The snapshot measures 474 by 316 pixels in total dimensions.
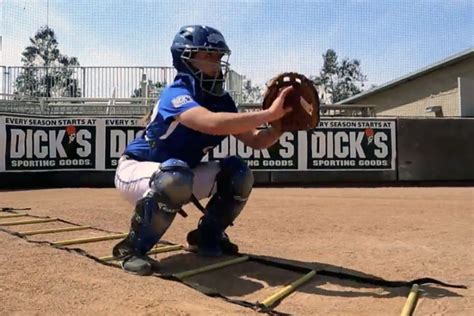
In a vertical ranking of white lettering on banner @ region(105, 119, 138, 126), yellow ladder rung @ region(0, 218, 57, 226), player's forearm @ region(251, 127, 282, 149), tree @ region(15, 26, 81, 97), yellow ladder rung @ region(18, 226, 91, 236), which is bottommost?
yellow ladder rung @ region(18, 226, 91, 236)

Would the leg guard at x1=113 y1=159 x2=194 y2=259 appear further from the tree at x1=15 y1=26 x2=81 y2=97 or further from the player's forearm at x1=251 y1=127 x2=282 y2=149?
the tree at x1=15 y1=26 x2=81 y2=97

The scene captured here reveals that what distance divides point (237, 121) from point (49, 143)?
10.00 metres

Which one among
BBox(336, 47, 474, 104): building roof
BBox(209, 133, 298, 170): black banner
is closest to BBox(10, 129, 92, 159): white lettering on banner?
BBox(209, 133, 298, 170): black banner

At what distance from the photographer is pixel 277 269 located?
385 centimetres

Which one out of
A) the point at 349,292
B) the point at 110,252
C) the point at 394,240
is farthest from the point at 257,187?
the point at 349,292

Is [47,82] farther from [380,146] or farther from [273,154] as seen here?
[380,146]

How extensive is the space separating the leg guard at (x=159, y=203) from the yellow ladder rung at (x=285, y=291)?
889mm

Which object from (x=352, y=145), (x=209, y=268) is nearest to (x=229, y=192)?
(x=209, y=268)

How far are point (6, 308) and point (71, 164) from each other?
10.2 metres

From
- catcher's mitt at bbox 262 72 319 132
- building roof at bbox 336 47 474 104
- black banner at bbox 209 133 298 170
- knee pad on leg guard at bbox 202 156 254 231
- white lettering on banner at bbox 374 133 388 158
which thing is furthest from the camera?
building roof at bbox 336 47 474 104

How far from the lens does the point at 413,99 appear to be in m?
26.2

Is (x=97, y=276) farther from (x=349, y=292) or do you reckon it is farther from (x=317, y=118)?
(x=317, y=118)

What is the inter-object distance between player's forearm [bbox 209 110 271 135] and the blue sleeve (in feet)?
0.80

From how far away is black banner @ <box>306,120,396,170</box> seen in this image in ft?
43.0
